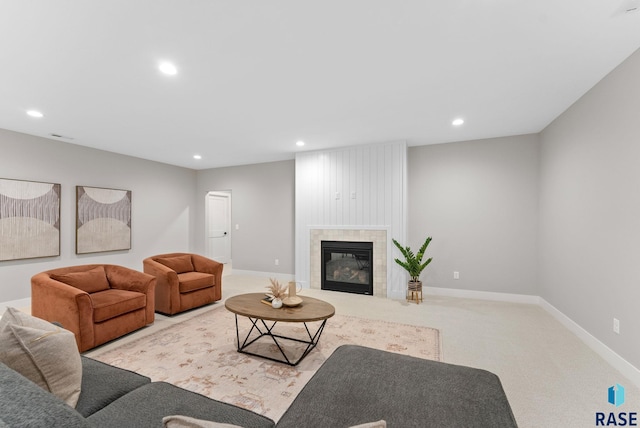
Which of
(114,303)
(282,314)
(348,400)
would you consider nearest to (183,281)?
Answer: (114,303)

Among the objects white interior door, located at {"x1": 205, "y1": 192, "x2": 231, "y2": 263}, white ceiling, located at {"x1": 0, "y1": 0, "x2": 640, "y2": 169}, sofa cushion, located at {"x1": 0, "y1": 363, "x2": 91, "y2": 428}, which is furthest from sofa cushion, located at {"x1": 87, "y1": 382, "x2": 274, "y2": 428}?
white interior door, located at {"x1": 205, "y1": 192, "x2": 231, "y2": 263}

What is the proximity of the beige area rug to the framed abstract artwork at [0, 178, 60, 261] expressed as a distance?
9.50 ft

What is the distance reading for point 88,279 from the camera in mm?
3338

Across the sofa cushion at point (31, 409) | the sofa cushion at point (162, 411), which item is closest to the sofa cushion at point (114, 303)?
the sofa cushion at point (162, 411)

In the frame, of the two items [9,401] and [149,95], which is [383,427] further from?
[149,95]

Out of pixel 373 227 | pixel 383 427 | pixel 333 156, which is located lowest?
pixel 383 427

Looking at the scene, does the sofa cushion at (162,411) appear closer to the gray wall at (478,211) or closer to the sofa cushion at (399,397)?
the sofa cushion at (399,397)

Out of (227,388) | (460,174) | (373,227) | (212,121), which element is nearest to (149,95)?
(212,121)

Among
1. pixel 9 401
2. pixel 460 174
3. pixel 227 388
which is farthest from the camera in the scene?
pixel 460 174

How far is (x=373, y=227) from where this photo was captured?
5.06m

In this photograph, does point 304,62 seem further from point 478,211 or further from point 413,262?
point 478,211

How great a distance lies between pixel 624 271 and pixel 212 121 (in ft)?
15.4

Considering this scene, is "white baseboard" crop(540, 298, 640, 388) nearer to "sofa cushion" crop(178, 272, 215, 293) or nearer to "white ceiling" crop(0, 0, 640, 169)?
"white ceiling" crop(0, 0, 640, 169)

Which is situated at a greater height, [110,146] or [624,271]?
[110,146]
